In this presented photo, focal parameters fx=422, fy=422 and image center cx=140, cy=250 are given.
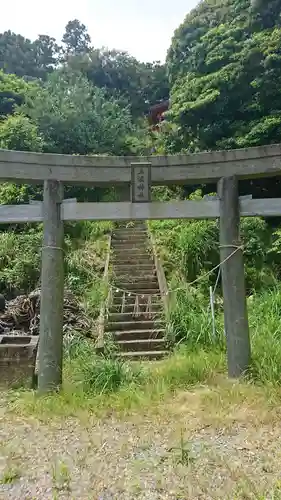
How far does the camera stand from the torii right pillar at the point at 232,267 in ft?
14.6

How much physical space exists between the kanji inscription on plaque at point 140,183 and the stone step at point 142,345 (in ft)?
9.43

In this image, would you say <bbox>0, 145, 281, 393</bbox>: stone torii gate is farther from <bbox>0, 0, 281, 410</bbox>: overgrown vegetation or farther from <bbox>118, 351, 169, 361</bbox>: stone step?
<bbox>118, 351, 169, 361</bbox>: stone step

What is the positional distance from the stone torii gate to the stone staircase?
156cm

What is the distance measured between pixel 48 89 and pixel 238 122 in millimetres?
7934

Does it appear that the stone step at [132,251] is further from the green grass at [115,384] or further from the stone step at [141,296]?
the green grass at [115,384]

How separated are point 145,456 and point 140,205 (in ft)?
8.01

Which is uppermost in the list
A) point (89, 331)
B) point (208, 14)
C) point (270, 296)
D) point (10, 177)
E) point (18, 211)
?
point (208, 14)

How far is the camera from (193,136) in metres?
14.3

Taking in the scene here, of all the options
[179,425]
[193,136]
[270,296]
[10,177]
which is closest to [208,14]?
[193,136]

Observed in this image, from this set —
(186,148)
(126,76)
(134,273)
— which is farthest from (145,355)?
(126,76)

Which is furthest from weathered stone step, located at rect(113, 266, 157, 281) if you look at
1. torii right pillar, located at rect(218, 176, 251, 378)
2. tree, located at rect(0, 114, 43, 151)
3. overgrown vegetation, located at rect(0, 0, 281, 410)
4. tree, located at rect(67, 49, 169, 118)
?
tree, located at rect(67, 49, 169, 118)

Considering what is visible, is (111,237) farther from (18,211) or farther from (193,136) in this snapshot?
(18,211)

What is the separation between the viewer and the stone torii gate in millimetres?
4410

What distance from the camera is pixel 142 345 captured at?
6.64 m
